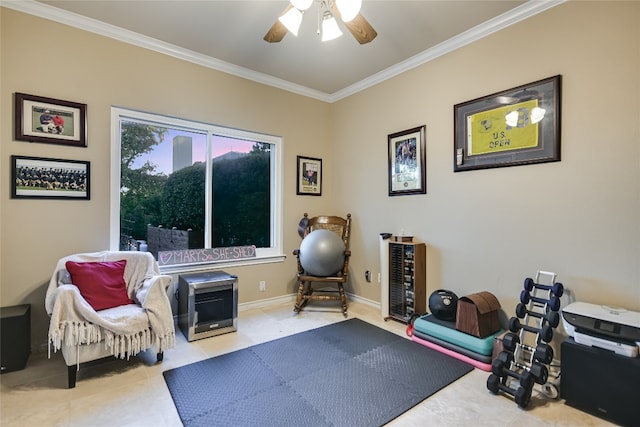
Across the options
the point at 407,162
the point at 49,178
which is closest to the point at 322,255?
the point at 407,162

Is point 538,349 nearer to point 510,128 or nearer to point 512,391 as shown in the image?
point 512,391

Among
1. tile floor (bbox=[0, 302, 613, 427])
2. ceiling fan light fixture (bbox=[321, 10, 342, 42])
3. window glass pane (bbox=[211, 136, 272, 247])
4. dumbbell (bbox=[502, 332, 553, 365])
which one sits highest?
ceiling fan light fixture (bbox=[321, 10, 342, 42])

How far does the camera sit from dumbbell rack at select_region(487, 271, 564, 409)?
196 centimetres

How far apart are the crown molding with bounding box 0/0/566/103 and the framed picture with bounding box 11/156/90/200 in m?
1.29

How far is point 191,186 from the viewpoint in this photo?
362cm

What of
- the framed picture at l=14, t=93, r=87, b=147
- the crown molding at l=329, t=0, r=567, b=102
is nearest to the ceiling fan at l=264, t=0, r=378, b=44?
the crown molding at l=329, t=0, r=567, b=102

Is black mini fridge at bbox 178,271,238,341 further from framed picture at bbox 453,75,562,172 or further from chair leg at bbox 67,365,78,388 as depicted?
framed picture at bbox 453,75,562,172

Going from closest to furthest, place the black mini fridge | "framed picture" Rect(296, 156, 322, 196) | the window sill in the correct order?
the black mini fridge, the window sill, "framed picture" Rect(296, 156, 322, 196)

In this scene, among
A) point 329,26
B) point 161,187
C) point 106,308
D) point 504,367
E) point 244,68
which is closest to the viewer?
point 504,367

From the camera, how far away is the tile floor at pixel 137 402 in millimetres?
1812

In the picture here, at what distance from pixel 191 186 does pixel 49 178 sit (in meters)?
1.28

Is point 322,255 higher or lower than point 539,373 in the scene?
higher

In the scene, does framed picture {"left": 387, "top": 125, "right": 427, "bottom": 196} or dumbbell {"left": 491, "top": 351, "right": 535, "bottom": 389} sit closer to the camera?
dumbbell {"left": 491, "top": 351, "right": 535, "bottom": 389}

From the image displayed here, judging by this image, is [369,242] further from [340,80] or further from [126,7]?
[126,7]
